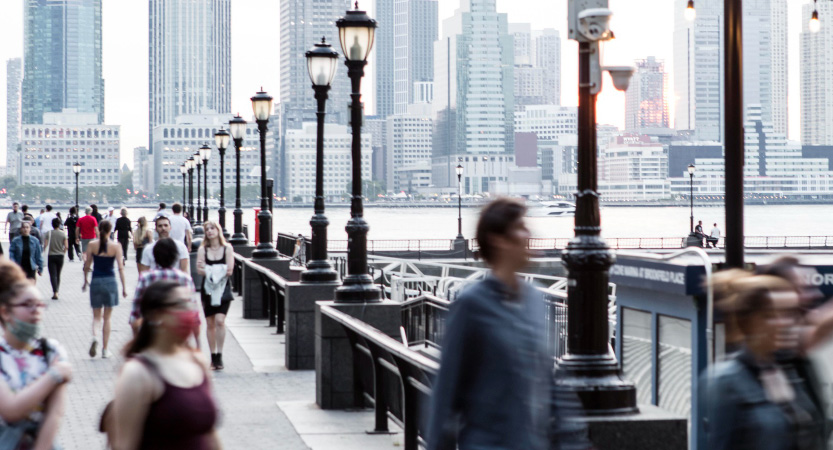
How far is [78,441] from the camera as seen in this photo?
9.72 metres

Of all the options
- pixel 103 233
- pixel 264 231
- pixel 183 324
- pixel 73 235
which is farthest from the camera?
pixel 73 235

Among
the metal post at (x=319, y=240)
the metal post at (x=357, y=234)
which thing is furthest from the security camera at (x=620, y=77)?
the metal post at (x=319, y=240)

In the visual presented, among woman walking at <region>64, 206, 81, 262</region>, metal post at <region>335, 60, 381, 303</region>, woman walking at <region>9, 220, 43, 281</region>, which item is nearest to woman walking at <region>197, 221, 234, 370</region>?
metal post at <region>335, 60, 381, 303</region>

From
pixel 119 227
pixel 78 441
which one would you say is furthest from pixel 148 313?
pixel 119 227

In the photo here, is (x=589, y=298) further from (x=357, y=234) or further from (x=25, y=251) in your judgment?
(x=25, y=251)

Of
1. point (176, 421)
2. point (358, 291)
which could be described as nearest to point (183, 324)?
point (176, 421)

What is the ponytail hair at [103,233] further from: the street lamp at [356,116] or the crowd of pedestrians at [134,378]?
the crowd of pedestrians at [134,378]

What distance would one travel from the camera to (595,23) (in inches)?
270

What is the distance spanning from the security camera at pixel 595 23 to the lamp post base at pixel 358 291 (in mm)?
6079

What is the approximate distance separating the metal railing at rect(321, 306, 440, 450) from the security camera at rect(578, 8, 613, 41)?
2251 millimetres

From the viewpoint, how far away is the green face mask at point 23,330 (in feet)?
16.5

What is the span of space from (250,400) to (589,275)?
634 cm

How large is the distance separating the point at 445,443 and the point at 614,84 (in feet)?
13.3

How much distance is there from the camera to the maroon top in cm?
433
